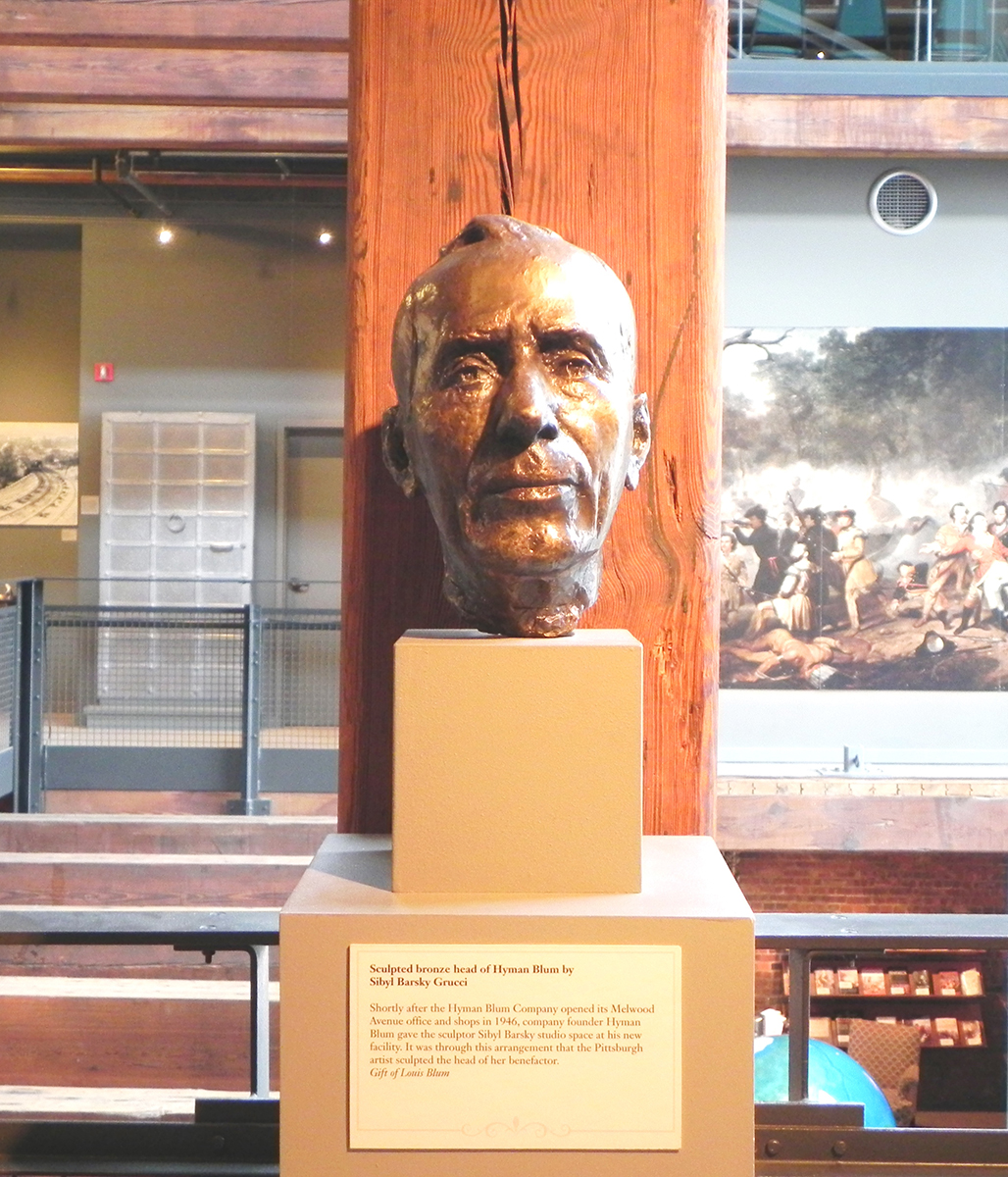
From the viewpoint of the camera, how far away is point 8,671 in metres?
7.22

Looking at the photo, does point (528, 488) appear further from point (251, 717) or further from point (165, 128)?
point (165, 128)

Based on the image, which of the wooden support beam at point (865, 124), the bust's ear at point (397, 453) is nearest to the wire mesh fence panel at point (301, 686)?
the wooden support beam at point (865, 124)

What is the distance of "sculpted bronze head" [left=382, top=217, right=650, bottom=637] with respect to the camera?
1.37 m

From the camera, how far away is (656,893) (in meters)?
1.36

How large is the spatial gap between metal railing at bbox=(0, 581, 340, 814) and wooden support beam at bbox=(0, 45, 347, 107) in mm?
2624

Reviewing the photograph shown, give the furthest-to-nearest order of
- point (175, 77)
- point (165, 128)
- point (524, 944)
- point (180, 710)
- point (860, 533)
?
A: point (180, 710)
point (165, 128)
point (860, 533)
point (175, 77)
point (524, 944)

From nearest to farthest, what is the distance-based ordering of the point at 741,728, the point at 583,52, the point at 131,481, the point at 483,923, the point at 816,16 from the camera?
the point at 483,923 < the point at 583,52 < the point at 816,16 < the point at 741,728 < the point at 131,481

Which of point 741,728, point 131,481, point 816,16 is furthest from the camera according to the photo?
point 131,481

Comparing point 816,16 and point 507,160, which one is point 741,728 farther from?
point 507,160

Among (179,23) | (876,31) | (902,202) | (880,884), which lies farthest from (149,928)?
(880,884)

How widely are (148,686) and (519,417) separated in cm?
810

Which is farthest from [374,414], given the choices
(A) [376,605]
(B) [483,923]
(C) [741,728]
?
(C) [741,728]

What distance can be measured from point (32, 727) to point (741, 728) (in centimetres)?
401

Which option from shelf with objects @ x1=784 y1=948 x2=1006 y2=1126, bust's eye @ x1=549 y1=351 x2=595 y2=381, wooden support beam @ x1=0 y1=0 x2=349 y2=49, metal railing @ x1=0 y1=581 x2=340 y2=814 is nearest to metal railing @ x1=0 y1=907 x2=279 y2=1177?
bust's eye @ x1=549 y1=351 x2=595 y2=381
